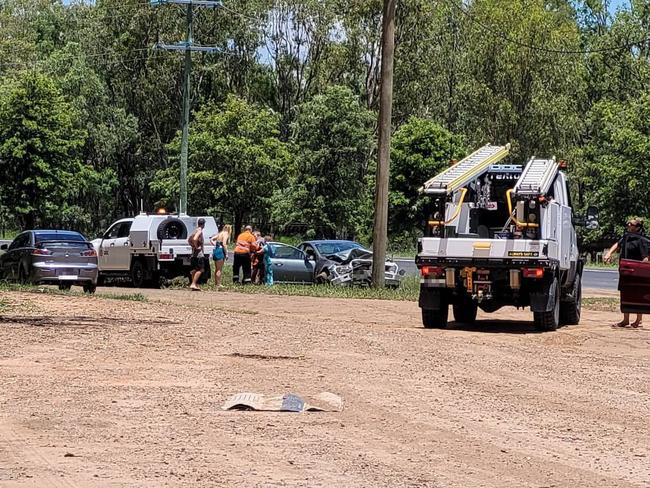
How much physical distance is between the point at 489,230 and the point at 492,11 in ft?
144

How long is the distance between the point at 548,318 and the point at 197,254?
41.6ft

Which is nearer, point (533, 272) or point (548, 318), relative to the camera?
point (533, 272)

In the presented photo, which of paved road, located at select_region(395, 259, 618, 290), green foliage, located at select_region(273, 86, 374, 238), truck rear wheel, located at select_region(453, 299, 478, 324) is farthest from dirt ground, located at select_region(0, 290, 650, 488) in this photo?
green foliage, located at select_region(273, 86, 374, 238)

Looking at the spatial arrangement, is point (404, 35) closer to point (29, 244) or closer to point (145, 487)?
point (29, 244)

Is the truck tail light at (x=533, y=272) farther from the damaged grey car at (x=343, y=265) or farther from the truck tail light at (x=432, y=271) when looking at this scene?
the damaged grey car at (x=343, y=265)

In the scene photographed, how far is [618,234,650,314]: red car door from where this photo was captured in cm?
2078

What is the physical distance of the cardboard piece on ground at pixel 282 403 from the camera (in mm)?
10625

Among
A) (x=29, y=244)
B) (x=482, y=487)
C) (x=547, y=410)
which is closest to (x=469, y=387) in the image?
(x=547, y=410)

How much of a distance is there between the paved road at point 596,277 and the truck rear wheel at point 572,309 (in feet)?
50.2

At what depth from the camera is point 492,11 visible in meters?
63.1

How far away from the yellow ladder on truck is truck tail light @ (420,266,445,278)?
1.30m

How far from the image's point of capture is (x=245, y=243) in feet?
108

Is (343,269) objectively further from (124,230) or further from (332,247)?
(124,230)

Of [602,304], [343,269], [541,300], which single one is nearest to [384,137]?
[343,269]
